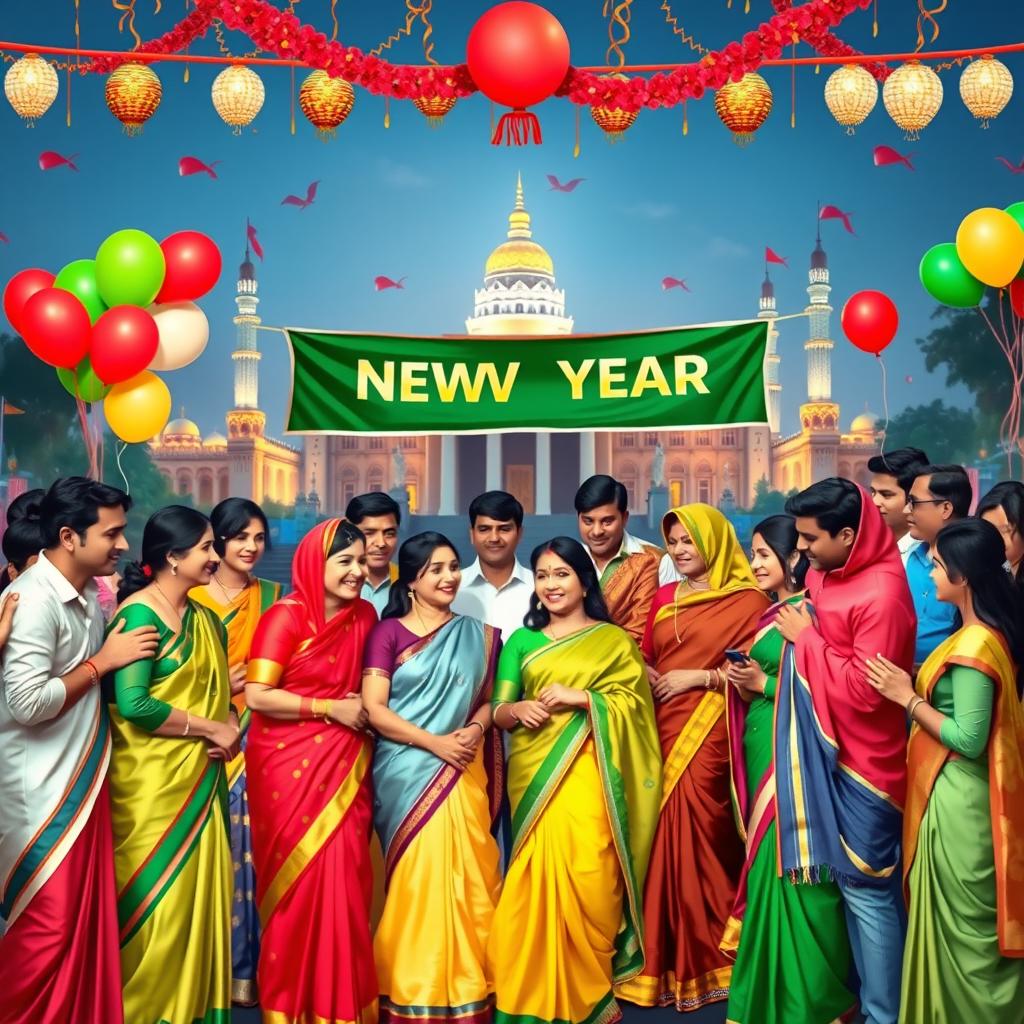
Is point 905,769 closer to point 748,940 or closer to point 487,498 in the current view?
point 748,940

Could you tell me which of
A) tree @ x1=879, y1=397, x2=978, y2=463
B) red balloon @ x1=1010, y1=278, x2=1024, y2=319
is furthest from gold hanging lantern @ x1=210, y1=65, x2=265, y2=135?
tree @ x1=879, y1=397, x2=978, y2=463

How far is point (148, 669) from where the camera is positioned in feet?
11.2

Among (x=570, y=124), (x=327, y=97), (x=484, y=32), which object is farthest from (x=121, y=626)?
(x=570, y=124)

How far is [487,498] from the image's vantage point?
4383 millimetres

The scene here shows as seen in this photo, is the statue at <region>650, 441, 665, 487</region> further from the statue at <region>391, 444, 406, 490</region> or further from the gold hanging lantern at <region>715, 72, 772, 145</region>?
the gold hanging lantern at <region>715, 72, 772, 145</region>

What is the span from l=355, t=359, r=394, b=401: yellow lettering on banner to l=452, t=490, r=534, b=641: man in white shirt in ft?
3.00

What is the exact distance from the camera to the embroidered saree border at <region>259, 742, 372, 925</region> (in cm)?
366

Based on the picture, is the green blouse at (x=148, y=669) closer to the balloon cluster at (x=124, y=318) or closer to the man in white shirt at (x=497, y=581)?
the man in white shirt at (x=497, y=581)

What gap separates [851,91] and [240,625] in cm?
506

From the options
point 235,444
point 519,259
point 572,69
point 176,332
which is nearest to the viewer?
point 572,69

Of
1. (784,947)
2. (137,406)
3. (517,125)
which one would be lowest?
(784,947)

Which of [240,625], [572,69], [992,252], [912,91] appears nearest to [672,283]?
[912,91]

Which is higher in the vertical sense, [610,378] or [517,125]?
[517,125]

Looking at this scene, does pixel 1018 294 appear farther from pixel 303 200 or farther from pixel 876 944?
pixel 303 200
